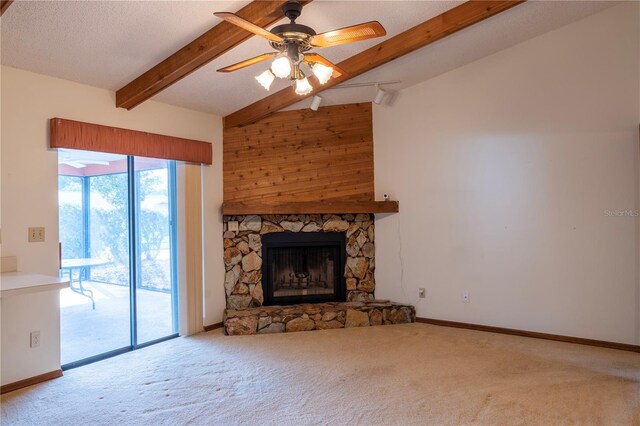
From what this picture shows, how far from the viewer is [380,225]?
188 inches

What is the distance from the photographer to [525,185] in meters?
3.95

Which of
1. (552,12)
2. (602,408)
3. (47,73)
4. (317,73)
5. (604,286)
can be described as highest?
(552,12)

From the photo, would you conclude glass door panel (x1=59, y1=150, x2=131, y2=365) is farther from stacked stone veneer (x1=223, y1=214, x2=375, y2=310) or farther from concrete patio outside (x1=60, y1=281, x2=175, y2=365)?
stacked stone veneer (x1=223, y1=214, x2=375, y2=310)

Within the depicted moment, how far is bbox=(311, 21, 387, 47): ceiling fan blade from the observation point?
2.14m

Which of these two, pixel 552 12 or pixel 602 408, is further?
pixel 552 12

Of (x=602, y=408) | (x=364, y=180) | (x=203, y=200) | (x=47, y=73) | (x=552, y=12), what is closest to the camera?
(x=602, y=408)

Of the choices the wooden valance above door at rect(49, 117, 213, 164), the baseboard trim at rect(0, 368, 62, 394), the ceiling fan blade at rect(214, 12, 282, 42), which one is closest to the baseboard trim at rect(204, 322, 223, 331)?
the baseboard trim at rect(0, 368, 62, 394)

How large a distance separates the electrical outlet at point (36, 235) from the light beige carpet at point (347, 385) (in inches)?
42.1

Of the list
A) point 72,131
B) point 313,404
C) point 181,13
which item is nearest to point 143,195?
point 72,131

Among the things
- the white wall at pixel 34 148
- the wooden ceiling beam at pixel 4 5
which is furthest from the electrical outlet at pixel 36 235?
the wooden ceiling beam at pixel 4 5

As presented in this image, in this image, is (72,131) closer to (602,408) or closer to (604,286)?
(602,408)

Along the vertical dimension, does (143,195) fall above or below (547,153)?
below

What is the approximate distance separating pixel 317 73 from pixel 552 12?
7.44 ft

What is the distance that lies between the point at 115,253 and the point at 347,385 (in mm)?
2547
